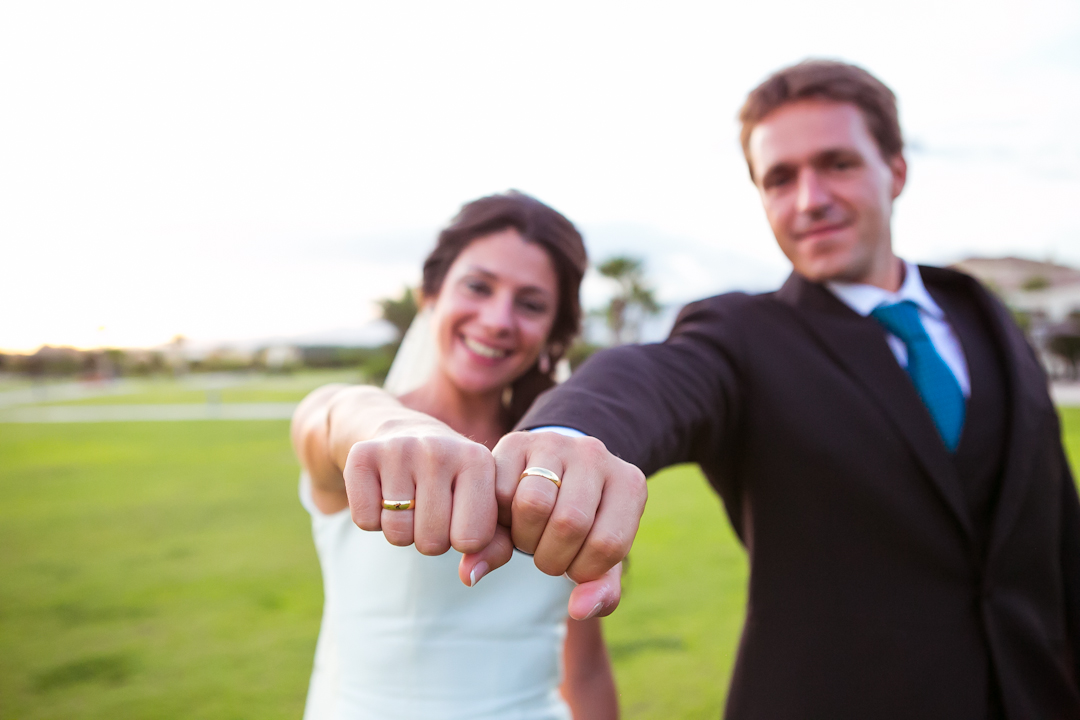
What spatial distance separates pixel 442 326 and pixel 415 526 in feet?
5.04

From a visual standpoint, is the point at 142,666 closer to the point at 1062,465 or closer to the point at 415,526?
the point at 415,526

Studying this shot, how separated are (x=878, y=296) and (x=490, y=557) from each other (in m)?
1.48

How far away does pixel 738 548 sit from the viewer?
682 centimetres

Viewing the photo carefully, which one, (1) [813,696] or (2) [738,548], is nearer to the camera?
(1) [813,696]

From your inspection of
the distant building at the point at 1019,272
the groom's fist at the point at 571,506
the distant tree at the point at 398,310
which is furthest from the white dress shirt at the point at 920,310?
the distant building at the point at 1019,272

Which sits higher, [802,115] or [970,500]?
[802,115]

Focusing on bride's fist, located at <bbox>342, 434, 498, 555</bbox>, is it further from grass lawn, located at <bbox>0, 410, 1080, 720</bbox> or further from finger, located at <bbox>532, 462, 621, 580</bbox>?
grass lawn, located at <bbox>0, 410, 1080, 720</bbox>

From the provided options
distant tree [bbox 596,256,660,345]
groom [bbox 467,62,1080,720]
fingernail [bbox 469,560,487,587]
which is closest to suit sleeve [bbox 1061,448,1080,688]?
groom [bbox 467,62,1080,720]

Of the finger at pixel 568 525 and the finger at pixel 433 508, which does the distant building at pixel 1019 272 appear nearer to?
the finger at pixel 568 525

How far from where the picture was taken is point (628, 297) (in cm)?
4319

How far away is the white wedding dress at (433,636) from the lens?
7.25 feet

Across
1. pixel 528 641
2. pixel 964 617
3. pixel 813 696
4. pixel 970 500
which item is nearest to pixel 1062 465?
pixel 970 500

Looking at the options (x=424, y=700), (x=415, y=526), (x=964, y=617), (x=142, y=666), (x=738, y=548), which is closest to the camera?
(x=415, y=526)

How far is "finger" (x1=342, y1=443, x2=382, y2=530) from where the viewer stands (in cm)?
93
